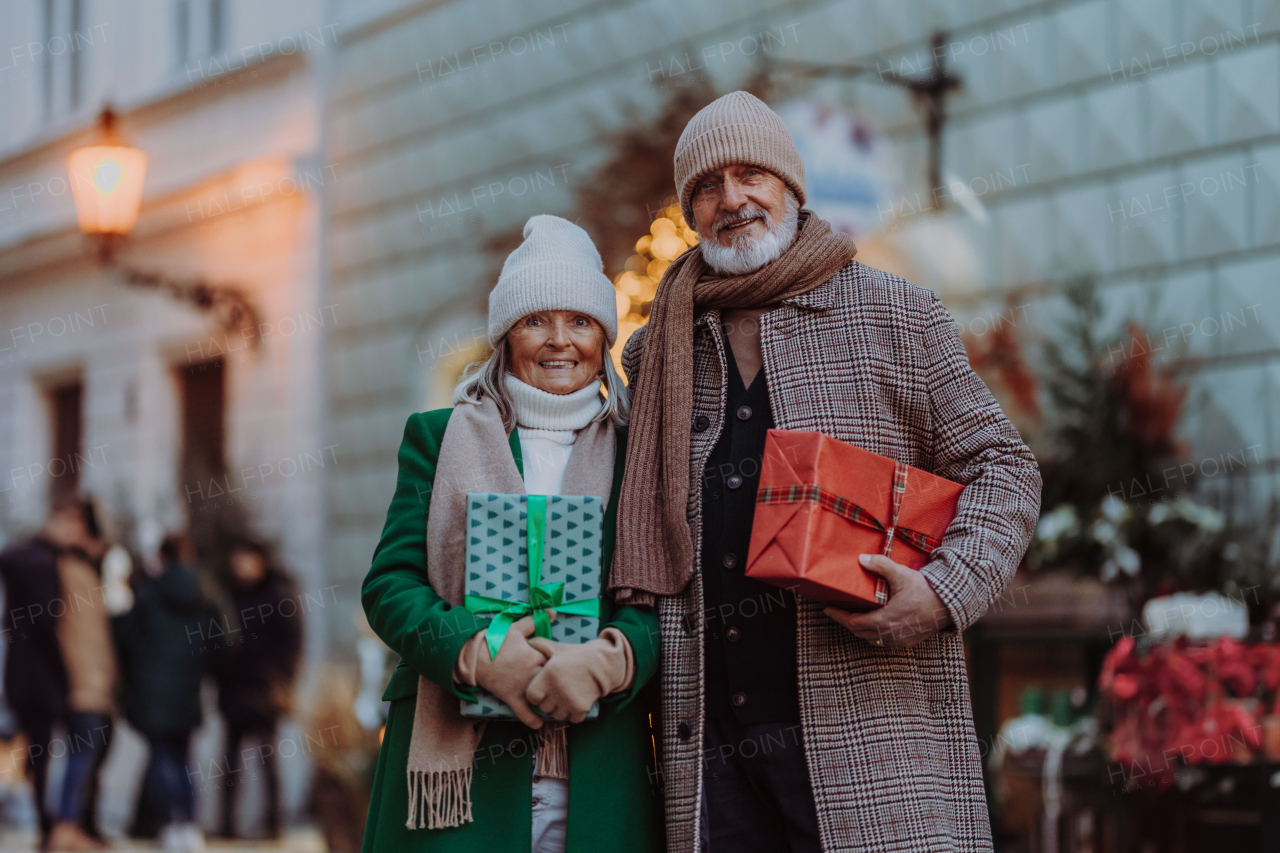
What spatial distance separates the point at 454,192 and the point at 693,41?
92.8 inches

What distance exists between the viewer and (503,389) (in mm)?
2982

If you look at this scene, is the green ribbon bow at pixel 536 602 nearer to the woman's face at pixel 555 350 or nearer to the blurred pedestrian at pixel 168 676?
the woman's face at pixel 555 350

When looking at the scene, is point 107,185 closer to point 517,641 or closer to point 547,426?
point 547,426

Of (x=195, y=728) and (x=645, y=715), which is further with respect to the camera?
(x=195, y=728)

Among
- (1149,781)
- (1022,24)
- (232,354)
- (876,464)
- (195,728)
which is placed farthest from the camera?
(232,354)

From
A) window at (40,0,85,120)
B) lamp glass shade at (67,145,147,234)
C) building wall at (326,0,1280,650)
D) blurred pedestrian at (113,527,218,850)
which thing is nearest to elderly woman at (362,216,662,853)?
building wall at (326,0,1280,650)

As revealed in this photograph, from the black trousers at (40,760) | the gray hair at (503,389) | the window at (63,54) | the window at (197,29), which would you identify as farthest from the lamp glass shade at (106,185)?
the window at (63,54)

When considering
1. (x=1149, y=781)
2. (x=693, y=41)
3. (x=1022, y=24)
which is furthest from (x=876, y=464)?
(x=693, y=41)

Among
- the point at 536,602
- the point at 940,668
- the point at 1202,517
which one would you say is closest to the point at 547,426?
the point at 536,602

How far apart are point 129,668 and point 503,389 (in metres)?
6.48

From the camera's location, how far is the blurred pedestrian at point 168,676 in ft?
27.5

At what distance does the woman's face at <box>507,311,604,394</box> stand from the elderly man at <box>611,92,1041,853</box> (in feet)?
0.44

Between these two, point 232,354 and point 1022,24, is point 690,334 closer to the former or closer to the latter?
point 1022,24

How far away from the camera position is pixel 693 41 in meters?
8.73
